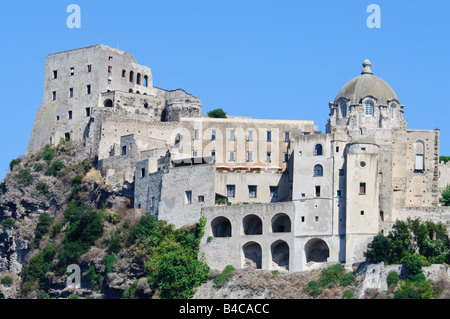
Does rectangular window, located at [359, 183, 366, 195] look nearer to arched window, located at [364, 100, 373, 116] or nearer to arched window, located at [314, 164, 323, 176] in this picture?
arched window, located at [314, 164, 323, 176]

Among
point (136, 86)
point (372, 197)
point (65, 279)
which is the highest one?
point (136, 86)

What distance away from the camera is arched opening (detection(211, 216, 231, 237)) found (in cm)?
8781

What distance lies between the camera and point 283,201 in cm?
8962

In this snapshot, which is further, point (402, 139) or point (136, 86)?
point (136, 86)

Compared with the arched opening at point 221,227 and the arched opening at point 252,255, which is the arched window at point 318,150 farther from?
the arched opening at point 221,227

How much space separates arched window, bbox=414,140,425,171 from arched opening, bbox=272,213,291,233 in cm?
1110

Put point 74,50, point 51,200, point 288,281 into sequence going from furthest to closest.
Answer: point 74,50, point 51,200, point 288,281

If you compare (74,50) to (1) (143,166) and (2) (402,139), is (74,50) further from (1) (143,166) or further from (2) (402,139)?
(2) (402,139)

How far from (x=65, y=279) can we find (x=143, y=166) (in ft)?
36.3

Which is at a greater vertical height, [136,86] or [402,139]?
[136,86]

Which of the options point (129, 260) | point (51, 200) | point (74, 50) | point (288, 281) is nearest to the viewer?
point (288, 281)

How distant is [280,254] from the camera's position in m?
85.9

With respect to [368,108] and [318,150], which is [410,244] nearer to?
[318,150]

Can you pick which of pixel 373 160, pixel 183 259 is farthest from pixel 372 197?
pixel 183 259
